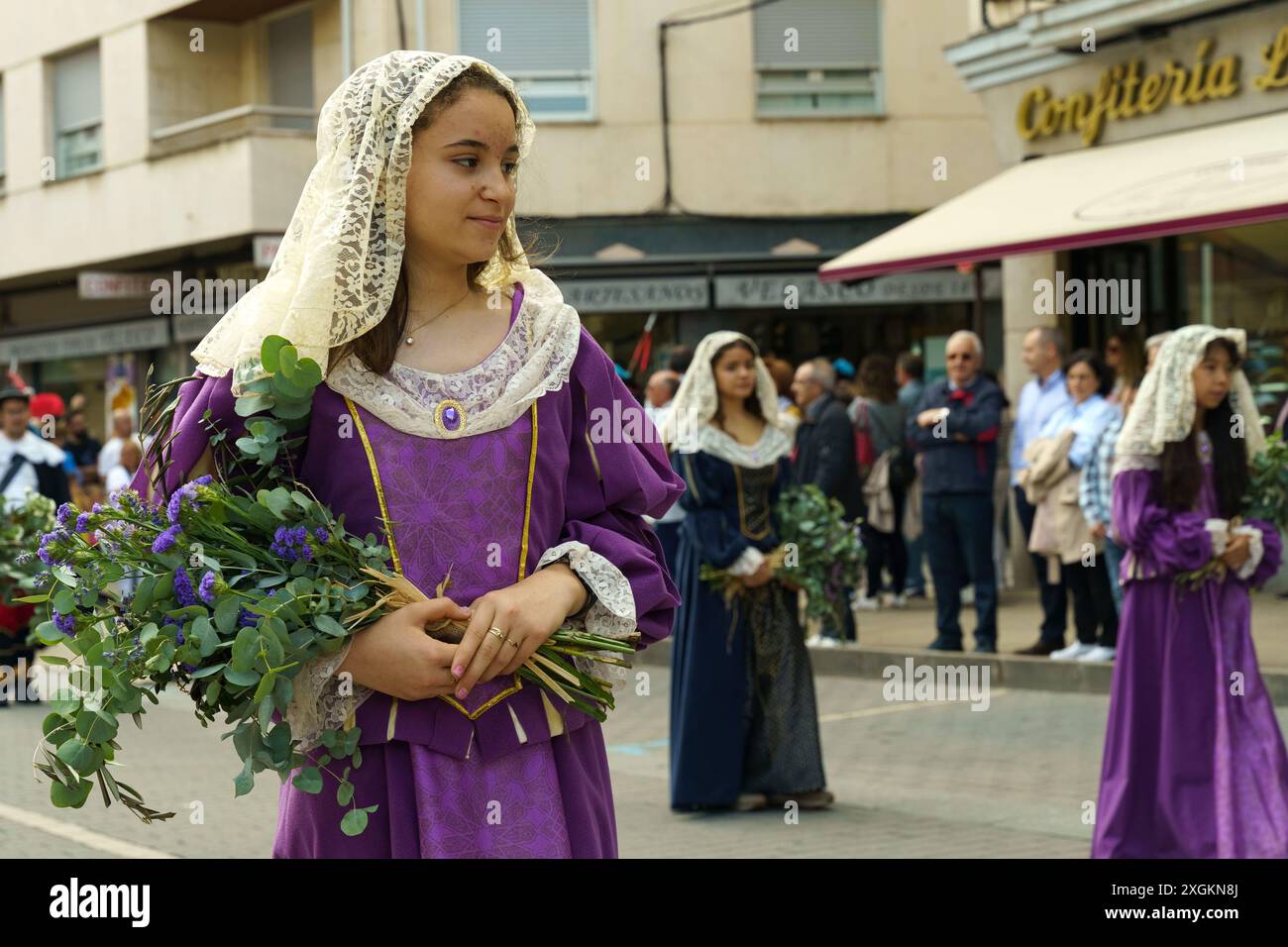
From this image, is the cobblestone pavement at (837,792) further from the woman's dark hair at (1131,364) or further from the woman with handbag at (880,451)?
the woman with handbag at (880,451)

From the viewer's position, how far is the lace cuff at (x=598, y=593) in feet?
10.1

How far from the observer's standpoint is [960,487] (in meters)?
12.4

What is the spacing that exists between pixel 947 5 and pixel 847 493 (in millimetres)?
9936

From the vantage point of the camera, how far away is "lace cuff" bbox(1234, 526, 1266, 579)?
266 inches

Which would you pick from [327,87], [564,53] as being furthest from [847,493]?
[327,87]

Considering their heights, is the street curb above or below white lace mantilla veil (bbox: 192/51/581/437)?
below

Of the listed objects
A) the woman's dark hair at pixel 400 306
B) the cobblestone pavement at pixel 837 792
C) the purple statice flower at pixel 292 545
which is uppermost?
the woman's dark hair at pixel 400 306

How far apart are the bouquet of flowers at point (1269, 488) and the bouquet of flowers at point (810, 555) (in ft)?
7.64

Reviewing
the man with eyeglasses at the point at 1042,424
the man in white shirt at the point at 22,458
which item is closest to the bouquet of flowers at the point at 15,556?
the man in white shirt at the point at 22,458

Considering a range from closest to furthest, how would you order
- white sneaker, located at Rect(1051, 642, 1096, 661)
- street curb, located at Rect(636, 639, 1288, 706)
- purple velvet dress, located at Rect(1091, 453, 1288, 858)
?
1. purple velvet dress, located at Rect(1091, 453, 1288, 858)
2. street curb, located at Rect(636, 639, 1288, 706)
3. white sneaker, located at Rect(1051, 642, 1096, 661)

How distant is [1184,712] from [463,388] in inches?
173

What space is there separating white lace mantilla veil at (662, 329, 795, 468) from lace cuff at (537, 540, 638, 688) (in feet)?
18.0

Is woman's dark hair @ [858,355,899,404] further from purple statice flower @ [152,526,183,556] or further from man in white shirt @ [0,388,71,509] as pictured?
purple statice flower @ [152,526,183,556]

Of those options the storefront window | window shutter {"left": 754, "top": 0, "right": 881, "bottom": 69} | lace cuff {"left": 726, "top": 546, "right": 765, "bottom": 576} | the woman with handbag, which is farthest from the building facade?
lace cuff {"left": 726, "top": 546, "right": 765, "bottom": 576}
